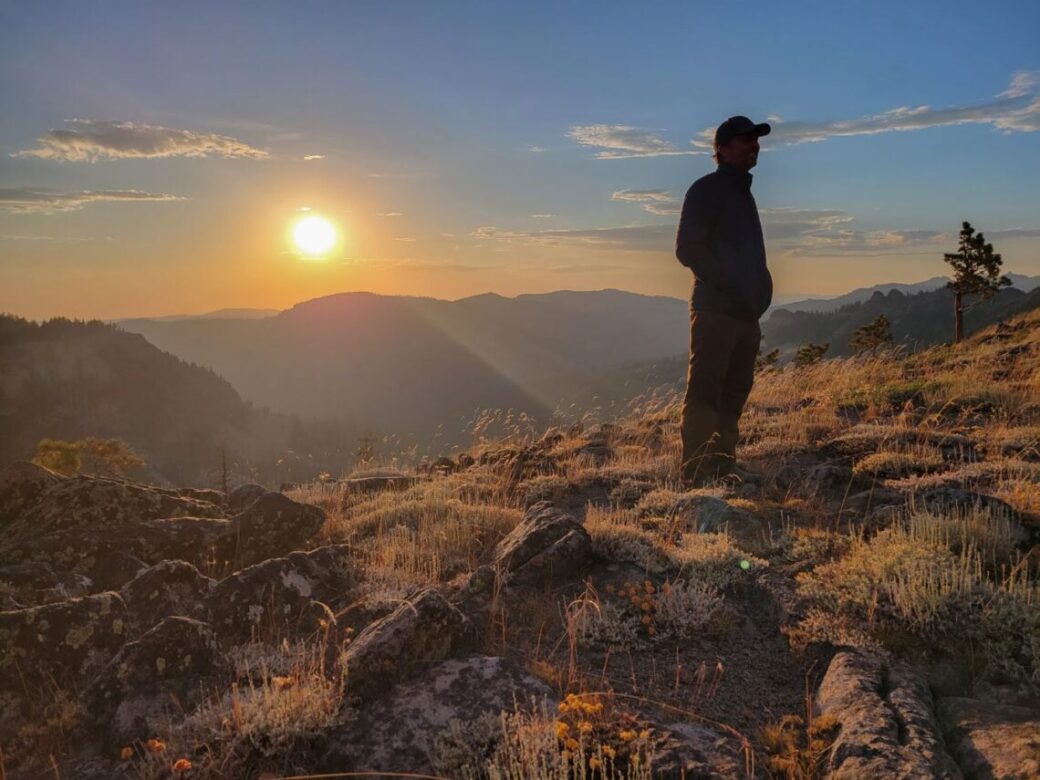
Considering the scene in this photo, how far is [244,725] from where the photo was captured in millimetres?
2711

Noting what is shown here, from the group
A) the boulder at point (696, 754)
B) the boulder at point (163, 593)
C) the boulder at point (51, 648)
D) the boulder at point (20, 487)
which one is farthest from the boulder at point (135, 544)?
the boulder at point (696, 754)

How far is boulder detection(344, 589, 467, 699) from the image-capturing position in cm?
317

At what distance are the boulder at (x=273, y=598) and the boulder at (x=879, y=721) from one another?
8.04 feet

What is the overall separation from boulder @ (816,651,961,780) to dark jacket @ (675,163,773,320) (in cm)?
414

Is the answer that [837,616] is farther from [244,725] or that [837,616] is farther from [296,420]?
[296,420]

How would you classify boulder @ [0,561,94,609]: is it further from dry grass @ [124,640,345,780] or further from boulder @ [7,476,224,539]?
dry grass @ [124,640,345,780]

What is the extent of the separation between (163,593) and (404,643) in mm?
1729

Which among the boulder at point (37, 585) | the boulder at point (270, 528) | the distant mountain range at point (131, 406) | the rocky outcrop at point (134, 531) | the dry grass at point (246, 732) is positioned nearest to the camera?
the dry grass at point (246, 732)

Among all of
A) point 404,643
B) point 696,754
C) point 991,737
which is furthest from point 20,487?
point 991,737

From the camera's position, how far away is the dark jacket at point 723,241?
6.69 metres

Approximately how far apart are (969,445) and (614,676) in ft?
18.3

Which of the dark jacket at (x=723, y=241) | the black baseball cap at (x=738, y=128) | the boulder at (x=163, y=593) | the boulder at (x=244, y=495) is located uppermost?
the black baseball cap at (x=738, y=128)

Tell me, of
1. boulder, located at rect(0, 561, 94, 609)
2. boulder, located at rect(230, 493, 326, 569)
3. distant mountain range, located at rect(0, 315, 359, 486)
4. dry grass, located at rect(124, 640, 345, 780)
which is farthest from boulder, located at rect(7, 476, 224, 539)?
distant mountain range, located at rect(0, 315, 359, 486)

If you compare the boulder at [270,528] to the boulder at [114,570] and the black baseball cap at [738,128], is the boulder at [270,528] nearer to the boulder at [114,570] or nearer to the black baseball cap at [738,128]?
the boulder at [114,570]
